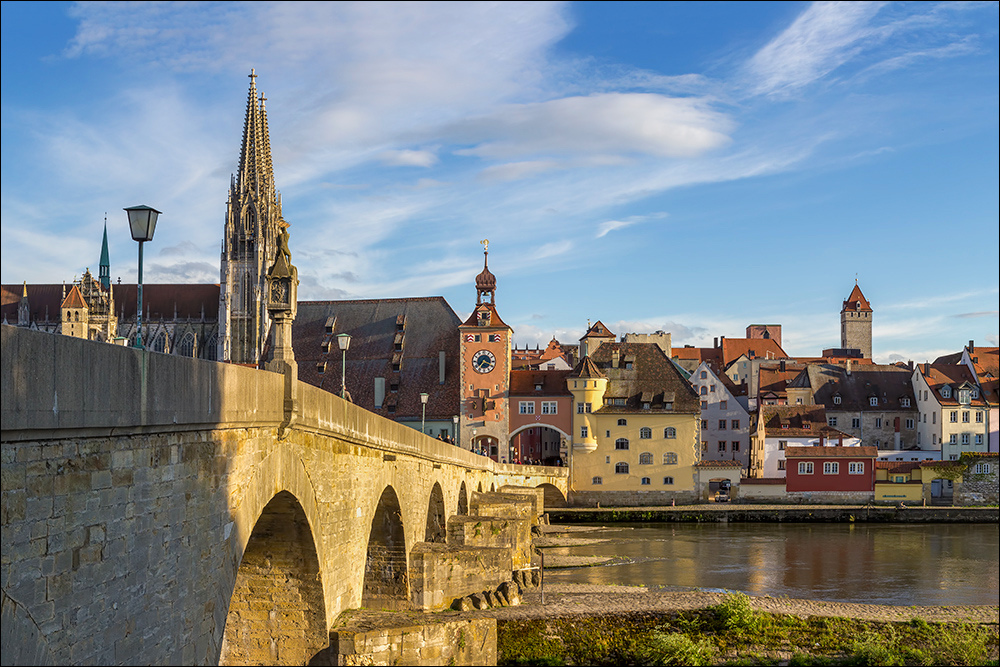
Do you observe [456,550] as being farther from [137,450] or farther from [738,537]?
[738,537]

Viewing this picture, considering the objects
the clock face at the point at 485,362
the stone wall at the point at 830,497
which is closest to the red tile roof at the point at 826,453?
the stone wall at the point at 830,497

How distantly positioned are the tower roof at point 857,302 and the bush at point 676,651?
426ft

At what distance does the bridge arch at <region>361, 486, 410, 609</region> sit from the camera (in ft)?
76.9

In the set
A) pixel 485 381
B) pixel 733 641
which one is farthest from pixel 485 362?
pixel 733 641

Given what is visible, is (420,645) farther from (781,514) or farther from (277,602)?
(781,514)

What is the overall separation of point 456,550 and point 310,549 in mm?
12281

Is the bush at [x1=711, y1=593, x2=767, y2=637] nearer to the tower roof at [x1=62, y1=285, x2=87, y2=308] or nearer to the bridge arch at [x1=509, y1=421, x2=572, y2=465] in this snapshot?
the bridge arch at [x1=509, y1=421, x2=572, y2=465]

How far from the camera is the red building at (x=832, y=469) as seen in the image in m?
67.9

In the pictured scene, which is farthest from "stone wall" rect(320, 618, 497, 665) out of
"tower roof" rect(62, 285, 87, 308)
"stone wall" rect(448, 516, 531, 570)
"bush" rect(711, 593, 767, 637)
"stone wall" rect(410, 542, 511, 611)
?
"tower roof" rect(62, 285, 87, 308)

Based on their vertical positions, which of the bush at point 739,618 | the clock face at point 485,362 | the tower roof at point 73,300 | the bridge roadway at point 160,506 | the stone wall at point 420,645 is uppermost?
the tower roof at point 73,300

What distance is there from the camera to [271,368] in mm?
13352

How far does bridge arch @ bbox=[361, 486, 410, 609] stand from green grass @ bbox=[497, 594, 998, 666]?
9.21 ft

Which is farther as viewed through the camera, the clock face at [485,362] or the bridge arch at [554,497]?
the clock face at [485,362]

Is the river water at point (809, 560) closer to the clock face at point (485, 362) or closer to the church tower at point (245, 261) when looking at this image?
the clock face at point (485, 362)
